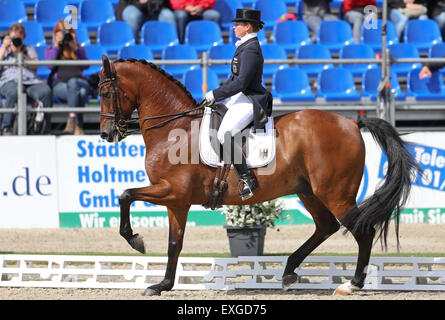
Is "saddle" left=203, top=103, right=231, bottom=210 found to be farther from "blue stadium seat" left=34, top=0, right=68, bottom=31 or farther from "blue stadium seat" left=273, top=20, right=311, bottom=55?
"blue stadium seat" left=34, top=0, right=68, bottom=31

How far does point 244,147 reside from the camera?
6.92 meters

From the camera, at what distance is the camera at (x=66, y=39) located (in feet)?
40.0

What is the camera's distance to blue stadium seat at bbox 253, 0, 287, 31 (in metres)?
15.5

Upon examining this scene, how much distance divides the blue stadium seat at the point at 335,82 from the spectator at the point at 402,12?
2.35 metres

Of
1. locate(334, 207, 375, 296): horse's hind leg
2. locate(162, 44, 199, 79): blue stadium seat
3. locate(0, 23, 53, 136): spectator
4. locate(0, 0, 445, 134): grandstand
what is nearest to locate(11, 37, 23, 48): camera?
locate(0, 23, 53, 136): spectator

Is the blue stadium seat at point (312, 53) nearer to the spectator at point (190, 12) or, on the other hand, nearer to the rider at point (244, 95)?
the spectator at point (190, 12)

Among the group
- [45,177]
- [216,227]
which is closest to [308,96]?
[216,227]

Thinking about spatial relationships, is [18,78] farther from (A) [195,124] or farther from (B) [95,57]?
(A) [195,124]

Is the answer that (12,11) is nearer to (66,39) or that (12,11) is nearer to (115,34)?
(115,34)

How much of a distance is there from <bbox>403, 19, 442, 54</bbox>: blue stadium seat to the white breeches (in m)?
9.30

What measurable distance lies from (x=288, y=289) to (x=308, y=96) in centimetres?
661

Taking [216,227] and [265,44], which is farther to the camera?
[265,44]

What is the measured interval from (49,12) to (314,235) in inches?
379

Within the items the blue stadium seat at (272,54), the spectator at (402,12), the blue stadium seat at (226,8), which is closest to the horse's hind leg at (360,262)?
the blue stadium seat at (272,54)
